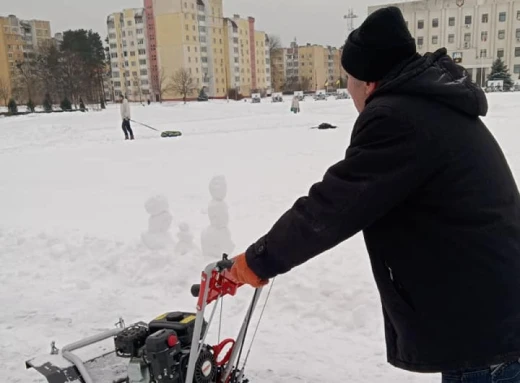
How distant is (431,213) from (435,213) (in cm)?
1

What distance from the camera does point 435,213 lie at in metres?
1.64

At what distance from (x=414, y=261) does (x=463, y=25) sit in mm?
92931

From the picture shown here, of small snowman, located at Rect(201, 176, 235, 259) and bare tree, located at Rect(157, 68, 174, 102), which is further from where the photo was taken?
bare tree, located at Rect(157, 68, 174, 102)

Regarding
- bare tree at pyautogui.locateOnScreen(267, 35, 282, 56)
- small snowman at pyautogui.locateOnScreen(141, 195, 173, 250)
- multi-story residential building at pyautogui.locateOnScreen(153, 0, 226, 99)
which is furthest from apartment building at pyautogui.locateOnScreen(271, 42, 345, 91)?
small snowman at pyautogui.locateOnScreen(141, 195, 173, 250)

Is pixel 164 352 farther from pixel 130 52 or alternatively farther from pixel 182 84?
pixel 130 52

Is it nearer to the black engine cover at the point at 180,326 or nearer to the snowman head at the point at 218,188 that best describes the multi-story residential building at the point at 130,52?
the snowman head at the point at 218,188

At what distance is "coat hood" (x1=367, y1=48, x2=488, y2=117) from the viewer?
162 cm

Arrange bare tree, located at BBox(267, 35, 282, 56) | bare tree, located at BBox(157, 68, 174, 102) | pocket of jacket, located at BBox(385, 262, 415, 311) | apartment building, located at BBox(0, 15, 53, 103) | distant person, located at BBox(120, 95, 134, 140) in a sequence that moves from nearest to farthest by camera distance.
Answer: pocket of jacket, located at BBox(385, 262, 415, 311) < distant person, located at BBox(120, 95, 134, 140) < bare tree, located at BBox(157, 68, 174, 102) < apartment building, located at BBox(0, 15, 53, 103) < bare tree, located at BBox(267, 35, 282, 56)

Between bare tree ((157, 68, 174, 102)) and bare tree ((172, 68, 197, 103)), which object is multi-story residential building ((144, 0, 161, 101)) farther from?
bare tree ((172, 68, 197, 103))

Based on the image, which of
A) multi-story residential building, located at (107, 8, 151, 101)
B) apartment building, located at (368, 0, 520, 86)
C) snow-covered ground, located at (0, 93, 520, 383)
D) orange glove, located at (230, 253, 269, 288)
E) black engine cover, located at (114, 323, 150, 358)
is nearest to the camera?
orange glove, located at (230, 253, 269, 288)

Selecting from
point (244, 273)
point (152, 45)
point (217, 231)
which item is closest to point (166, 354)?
point (244, 273)

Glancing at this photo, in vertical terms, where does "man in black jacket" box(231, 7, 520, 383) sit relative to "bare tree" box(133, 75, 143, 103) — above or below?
below

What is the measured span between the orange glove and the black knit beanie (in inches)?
33.3

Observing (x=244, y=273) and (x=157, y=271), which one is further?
(x=157, y=271)
